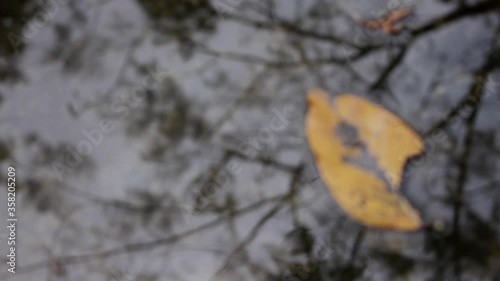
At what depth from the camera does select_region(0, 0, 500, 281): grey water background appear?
0.93m

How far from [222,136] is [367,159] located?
23 centimetres

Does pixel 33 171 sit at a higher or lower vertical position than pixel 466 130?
higher

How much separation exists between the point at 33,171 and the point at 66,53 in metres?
0.20

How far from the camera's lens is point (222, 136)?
0.96 meters

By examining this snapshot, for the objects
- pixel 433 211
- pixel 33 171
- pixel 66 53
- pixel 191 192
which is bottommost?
pixel 433 211

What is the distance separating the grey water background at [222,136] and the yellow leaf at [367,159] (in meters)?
0.02

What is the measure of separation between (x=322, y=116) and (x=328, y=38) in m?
0.13

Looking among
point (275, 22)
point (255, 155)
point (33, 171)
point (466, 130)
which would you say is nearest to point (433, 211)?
point (466, 130)

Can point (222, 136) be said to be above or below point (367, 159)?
above

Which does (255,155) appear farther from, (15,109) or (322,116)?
(15,109)

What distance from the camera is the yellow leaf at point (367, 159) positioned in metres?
0.91

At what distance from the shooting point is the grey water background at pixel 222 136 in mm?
926

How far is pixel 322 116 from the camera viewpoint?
0.95m

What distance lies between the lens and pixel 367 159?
0.92 meters
